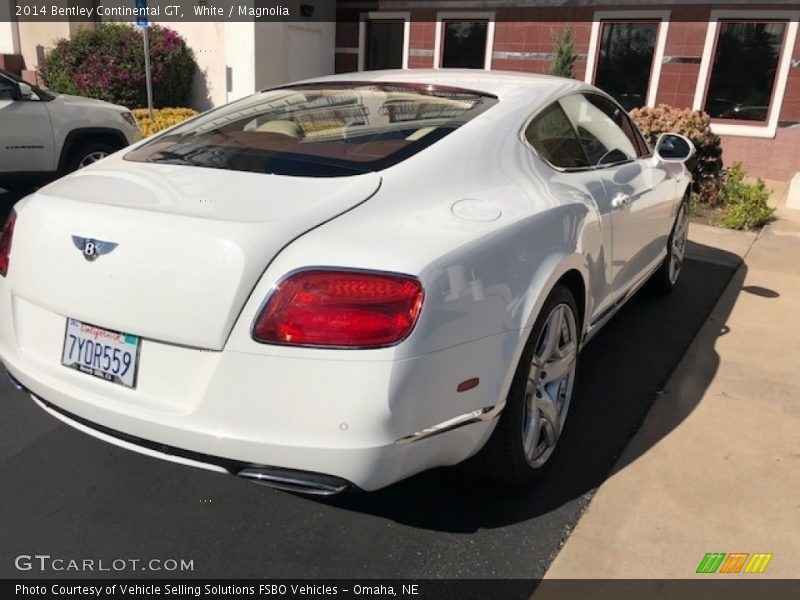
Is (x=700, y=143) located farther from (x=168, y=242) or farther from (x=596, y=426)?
(x=168, y=242)

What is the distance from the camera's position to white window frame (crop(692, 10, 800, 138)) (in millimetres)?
10867

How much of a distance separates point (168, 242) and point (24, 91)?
18.8ft

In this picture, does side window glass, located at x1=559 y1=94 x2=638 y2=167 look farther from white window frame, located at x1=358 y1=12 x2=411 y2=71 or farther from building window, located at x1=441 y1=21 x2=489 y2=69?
white window frame, located at x1=358 y1=12 x2=411 y2=71

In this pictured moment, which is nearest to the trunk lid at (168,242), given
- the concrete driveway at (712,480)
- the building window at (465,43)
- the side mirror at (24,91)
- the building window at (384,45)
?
the concrete driveway at (712,480)

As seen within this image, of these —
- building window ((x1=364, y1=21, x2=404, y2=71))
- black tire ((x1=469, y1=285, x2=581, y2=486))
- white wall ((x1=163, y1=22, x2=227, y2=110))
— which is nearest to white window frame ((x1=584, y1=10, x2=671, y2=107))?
building window ((x1=364, y1=21, x2=404, y2=71))

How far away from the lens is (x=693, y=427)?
11.0 feet

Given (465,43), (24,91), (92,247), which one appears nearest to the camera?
(92,247)

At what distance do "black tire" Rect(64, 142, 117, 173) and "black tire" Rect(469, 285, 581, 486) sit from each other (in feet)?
19.7

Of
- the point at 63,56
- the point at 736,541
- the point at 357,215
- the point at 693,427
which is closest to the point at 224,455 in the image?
the point at 357,215

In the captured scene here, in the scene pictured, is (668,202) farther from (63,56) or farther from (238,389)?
(63,56)

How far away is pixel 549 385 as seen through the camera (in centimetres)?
288

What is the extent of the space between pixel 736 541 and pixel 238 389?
1834 mm

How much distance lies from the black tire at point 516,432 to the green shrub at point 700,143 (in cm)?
630

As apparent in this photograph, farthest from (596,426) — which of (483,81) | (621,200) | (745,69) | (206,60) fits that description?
(206,60)
